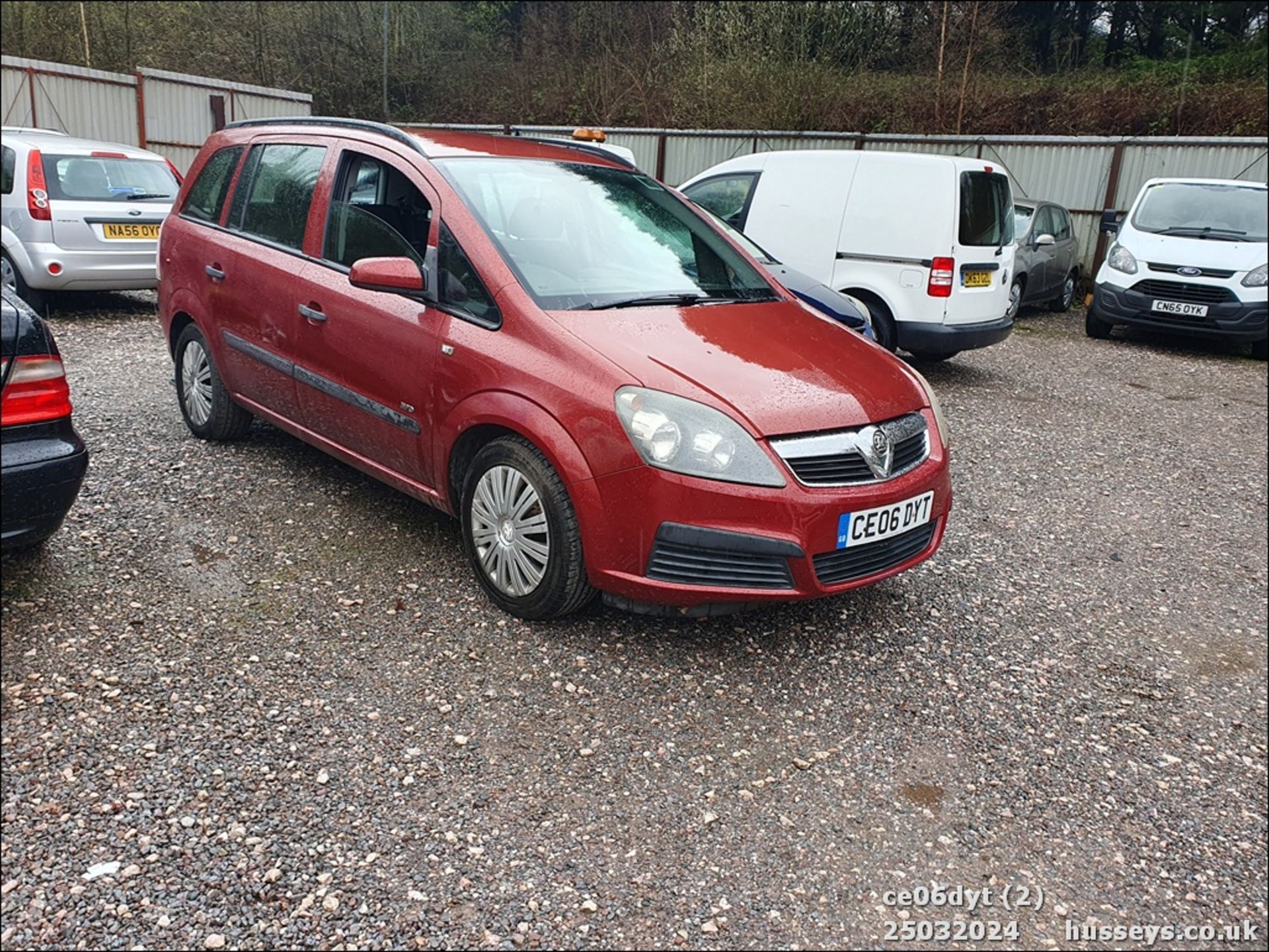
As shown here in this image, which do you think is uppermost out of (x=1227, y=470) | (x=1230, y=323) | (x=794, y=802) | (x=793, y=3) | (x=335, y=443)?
(x=793, y=3)

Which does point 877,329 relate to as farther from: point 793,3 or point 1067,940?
point 1067,940

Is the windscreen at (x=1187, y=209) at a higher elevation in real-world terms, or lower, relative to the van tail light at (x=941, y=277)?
higher

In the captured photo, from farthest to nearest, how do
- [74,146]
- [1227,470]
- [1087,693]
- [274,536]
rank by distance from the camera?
Result: [74,146] < [274,536] < [1087,693] < [1227,470]

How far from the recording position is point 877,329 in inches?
313

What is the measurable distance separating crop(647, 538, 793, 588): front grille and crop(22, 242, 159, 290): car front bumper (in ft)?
22.0

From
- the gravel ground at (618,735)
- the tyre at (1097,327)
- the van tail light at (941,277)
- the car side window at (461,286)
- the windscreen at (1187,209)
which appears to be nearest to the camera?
the gravel ground at (618,735)

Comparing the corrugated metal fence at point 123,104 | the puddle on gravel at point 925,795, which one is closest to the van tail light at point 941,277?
the puddle on gravel at point 925,795

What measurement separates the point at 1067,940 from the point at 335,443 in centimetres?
329

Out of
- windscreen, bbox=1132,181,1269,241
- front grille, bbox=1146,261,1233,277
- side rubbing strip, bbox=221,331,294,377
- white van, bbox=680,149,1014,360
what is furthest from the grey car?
side rubbing strip, bbox=221,331,294,377

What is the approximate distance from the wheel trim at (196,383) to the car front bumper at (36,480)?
1.80 m

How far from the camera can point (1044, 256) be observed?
12273 millimetres

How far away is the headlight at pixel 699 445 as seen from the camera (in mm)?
3014

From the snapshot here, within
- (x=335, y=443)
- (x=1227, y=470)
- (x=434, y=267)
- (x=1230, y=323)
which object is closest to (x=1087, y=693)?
(x=1230, y=323)

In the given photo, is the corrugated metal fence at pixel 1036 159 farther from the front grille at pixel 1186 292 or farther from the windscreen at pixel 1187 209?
the front grille at pixel 1186 292
